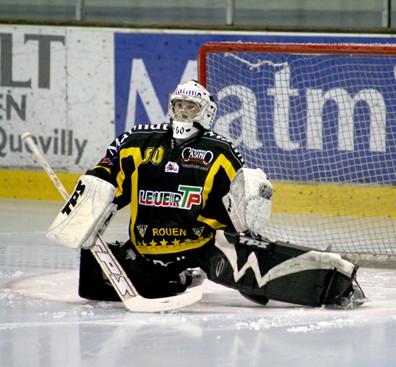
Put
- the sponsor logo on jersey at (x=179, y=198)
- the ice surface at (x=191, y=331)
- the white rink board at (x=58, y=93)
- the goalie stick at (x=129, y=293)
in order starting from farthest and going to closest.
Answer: the white rink board at (x=58, y=93)
the sponsor logo on jersey at (x=179, y=198)
the goalie stick at (x=129, y=293)
the ice surface at (x=191, y=331)

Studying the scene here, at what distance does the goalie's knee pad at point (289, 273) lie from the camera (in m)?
5.88

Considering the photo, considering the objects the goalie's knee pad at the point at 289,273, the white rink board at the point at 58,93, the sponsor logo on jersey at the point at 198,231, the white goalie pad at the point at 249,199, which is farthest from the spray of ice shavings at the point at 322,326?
the white rink board at the point at 58,93

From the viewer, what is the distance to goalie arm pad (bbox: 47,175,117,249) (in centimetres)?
589

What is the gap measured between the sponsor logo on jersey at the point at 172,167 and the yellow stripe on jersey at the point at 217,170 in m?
0.14

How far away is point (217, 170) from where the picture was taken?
6.03 metres

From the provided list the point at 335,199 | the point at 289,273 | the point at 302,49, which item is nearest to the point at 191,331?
the point at 289,273

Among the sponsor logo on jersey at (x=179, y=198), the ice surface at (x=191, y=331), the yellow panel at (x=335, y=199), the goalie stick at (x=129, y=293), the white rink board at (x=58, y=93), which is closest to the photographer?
the ice surface at (x=191, y=331)

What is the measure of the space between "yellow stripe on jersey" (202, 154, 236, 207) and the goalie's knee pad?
0.94 feet

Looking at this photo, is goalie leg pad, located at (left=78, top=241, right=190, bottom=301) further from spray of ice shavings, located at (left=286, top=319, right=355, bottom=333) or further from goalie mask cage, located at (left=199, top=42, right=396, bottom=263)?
goalie mask cage, located at (left=199, top=42, right=396, bottom=263)

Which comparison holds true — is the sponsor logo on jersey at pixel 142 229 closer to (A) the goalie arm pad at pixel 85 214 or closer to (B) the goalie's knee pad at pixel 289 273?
(A) the goalie arm pad at pixel 85 214

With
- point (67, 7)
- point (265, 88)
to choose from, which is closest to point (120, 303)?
point (265, 88)

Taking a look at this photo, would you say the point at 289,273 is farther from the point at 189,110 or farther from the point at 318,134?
the point at 318,134

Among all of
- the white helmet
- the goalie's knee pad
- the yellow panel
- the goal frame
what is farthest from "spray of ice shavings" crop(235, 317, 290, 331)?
the yellow panel

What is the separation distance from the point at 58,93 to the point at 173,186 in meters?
4.25
